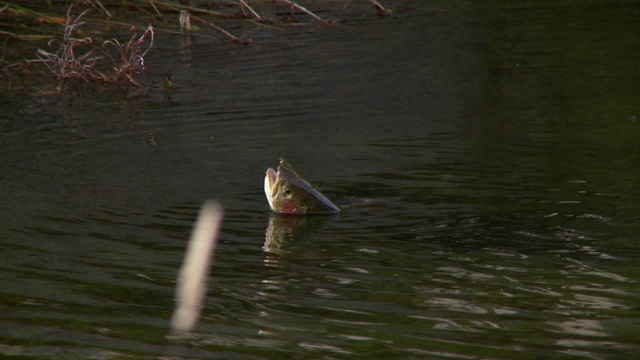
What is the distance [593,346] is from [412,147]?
3.94m

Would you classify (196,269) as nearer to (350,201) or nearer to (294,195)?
(294,195)

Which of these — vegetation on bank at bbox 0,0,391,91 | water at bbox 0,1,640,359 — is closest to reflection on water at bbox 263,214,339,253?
water at bbox 0,1,640,359

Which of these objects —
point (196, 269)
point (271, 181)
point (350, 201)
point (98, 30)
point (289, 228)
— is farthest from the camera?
point (98, 30)

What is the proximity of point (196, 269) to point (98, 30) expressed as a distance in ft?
27.8

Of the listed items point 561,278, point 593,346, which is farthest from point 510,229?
point 593,346

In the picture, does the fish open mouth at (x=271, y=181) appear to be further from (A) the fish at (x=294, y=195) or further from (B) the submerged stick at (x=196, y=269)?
(B) the submerged stick at (x=196, y=269)

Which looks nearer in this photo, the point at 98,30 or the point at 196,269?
the point at 196,269

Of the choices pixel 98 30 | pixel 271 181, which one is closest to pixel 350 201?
pixel 271 181

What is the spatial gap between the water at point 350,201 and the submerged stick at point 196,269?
0.17ft

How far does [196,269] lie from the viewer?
5.11 m

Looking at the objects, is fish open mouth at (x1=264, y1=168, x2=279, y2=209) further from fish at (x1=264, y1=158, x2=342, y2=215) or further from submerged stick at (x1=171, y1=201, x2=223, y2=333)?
submerged stick at (x1=171, y1=201, x2=223, y2=333)

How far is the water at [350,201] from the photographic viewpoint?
4.16 metres

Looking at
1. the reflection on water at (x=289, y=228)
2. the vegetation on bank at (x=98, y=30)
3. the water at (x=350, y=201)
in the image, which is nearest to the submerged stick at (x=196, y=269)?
the water at (x=350, y=201)

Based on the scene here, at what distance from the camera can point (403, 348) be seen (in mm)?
3900
